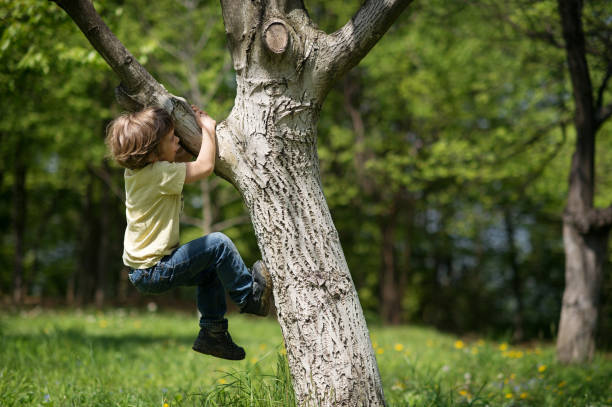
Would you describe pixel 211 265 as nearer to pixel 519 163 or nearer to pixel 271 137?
pixel 271 137

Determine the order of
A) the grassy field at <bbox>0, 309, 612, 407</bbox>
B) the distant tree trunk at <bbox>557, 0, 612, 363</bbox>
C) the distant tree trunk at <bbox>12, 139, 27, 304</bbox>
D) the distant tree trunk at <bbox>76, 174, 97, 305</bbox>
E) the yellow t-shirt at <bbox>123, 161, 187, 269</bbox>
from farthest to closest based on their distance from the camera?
1. the distant tree trunk at <bbox>76, 174, 97, 305</bbox>
2. the distant tree trunk at <bbox>12, 139, 27, 304</bbox>
3. the distant tree trunk at <bbox>557, 0, 612, 363</bbox>
4. the grassy field at <bbox>0, 309, 612, 407</bbox>
5. the yellow t-shirt at <bbox>123, 161, 187, 269</bbox>

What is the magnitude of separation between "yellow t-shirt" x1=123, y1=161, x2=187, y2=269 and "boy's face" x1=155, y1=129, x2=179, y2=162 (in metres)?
0.09

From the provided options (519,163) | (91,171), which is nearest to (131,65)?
(519,163)

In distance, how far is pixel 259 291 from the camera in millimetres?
3006

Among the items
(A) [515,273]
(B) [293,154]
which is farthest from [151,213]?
(A) [515,273]

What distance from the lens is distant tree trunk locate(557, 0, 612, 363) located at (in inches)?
265

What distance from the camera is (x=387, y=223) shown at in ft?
52.0

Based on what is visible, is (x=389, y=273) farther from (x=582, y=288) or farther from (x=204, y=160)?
(x=204, y=160)

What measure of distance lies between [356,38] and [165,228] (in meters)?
1.56

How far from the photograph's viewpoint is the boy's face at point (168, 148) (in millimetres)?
2977

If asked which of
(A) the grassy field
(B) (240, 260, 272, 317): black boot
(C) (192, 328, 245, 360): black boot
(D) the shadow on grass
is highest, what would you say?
(B) (240, 260, 272, 317): black boot

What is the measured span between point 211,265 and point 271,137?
0.85 meters

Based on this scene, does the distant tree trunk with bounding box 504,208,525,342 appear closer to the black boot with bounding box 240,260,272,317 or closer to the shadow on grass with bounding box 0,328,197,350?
the shadow on grass with bounding box 0,328,197,350

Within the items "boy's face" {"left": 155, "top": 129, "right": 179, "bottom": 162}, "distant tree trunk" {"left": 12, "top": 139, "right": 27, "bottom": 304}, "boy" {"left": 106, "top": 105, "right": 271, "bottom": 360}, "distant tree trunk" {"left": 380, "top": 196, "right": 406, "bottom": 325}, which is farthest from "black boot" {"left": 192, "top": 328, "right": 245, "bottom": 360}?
"distant tree trunk" {"left": 12, "top": 139, "right": 27, "bottom": 304}
